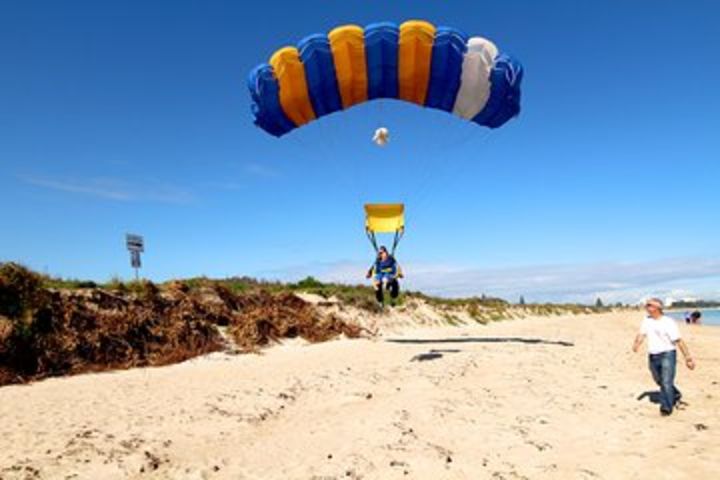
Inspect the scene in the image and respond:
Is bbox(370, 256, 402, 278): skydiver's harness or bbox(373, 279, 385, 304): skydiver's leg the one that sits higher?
bbox(370, 256, 402, 278): skydiver's harness

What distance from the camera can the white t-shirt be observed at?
1001 centimetres

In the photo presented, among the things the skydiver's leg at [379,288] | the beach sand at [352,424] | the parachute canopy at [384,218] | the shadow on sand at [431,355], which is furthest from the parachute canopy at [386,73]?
the beach sand at [352,424]

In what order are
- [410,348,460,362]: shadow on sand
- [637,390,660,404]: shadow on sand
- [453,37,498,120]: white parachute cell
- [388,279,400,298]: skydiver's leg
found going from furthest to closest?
[388,279,400,298]: skydiver's leg
[453,37,498,120]: white parachute cell
[410,348,460,362]: shadow on sand
[637,390,660,404]: shadow on sand

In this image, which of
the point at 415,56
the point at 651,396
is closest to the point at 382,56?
the point at 415,56

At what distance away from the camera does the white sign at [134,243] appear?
18.0 meters

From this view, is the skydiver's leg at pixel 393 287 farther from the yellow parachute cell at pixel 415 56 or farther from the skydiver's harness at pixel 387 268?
the yellow parachute cell at pixel 415 56

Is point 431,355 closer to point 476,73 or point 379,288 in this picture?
point 379,288

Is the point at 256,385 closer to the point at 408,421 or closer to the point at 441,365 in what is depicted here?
the point at 408,421

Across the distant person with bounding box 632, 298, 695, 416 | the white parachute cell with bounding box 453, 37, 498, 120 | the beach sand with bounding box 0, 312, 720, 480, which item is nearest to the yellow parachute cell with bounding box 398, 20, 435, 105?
the white parachute cell with bounding box 453, 37, 498, 120

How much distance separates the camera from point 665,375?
9727 millimetres

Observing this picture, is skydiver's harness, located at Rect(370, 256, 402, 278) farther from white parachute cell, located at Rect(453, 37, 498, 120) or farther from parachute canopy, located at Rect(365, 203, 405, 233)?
white parachute cell, located at Rect(453, 37, 498, 120)

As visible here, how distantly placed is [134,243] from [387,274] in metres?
7.71

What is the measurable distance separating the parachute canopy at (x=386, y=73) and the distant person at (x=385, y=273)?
452 cm

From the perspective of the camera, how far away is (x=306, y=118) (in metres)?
17.8
